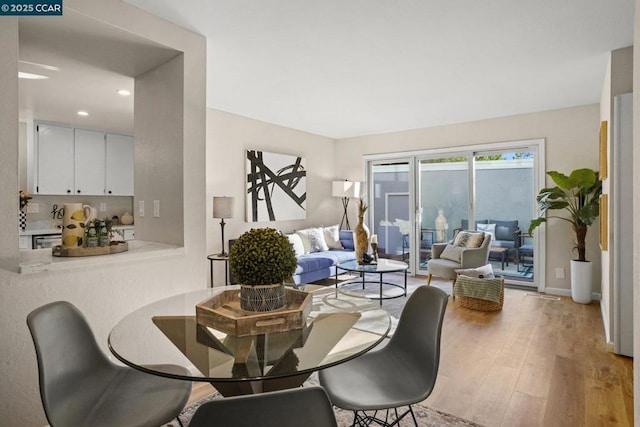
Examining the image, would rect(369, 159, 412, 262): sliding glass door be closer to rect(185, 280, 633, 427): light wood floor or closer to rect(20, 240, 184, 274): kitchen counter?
rect(185, 280, 633, 427): light wood floor

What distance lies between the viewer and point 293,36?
2717 millimetres

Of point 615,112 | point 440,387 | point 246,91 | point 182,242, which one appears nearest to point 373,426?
point 440,387

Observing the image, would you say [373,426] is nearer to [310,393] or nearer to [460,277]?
[310,393]

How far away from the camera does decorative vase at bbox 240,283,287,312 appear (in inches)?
60.1

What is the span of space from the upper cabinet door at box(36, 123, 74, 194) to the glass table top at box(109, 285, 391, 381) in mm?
4371

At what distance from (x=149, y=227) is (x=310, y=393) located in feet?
7.78

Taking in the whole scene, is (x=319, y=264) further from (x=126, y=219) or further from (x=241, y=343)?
(x=241, y=343)

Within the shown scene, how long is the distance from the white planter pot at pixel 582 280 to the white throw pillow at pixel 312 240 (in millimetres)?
3366

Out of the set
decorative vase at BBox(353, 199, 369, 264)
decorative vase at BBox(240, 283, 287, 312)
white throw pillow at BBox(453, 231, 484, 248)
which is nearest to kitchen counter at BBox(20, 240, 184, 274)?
decorative vase at BBox(240, 283, 287, 312)

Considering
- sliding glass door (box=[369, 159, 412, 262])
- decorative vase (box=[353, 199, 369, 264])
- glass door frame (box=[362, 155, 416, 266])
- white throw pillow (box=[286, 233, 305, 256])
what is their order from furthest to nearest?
sliding glass door (box=[369, 159, 412, 262]), glass door frame (box=[362, 155, 416, 266]), white throw pillow (box=[286, 233, 305, 256]), decorative vase (box=[353, 199, 369, 264])

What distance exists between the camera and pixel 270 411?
89 centimetres

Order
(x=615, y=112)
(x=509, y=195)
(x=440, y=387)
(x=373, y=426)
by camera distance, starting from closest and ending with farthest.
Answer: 1. (x=373, y=426)
2. (x=440, y=387)
3. (x=615, y=112)
4. (x=509, y=195)

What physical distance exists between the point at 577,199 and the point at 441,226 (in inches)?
74.5

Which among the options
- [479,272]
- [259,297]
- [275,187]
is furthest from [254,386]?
[275,187]
